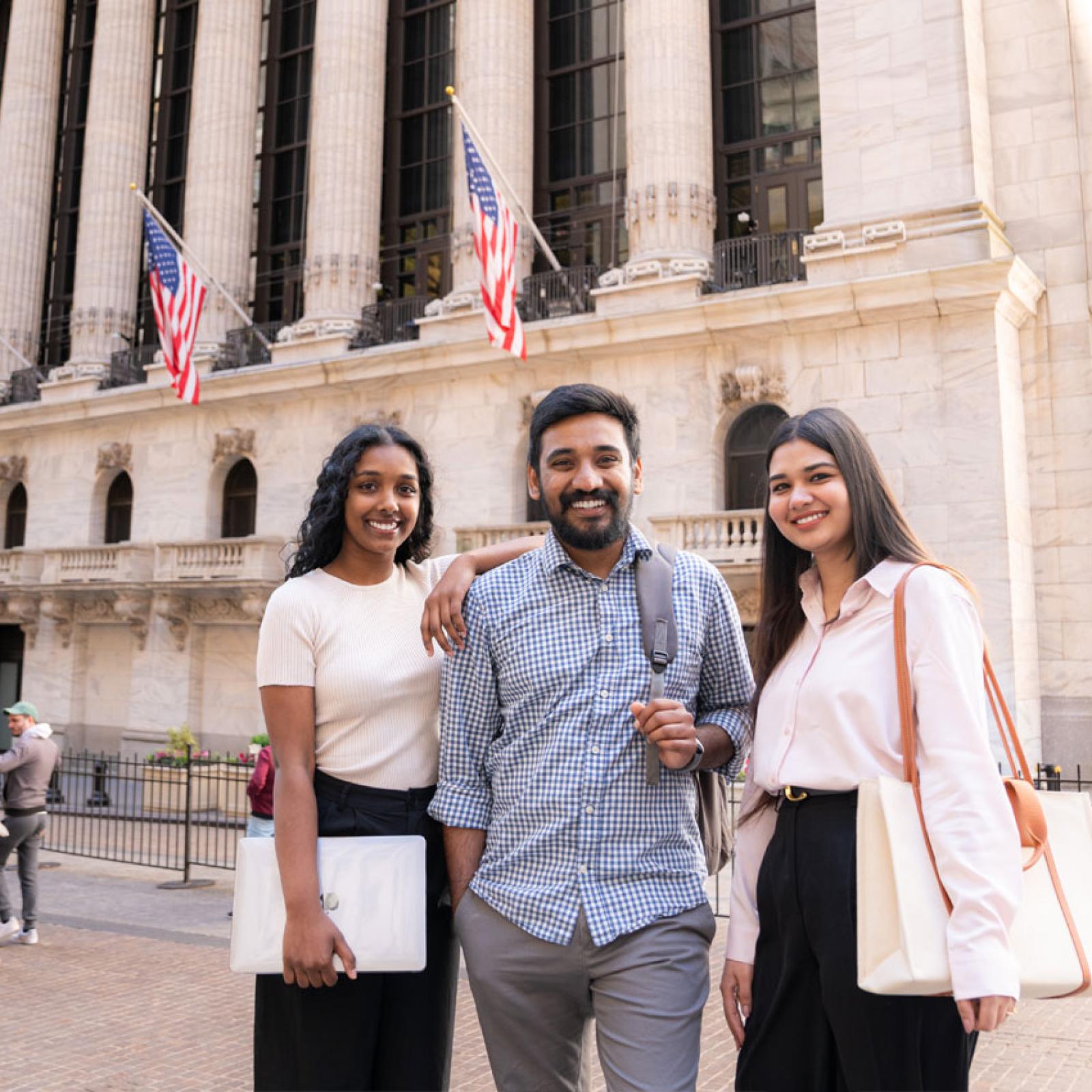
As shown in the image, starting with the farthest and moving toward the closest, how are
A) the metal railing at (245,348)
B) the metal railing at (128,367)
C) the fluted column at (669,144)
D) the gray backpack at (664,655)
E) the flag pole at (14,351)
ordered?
the flag pole at (14,351)
the metal railing at (128,367)
the metal railing at (245,348)
the fluted column at (669,144)
the gray backpack at (664,655)

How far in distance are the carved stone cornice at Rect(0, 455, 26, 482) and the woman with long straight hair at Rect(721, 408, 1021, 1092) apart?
3037 centimetres

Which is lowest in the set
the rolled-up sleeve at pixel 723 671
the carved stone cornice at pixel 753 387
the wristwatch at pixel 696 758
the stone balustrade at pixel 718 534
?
the wristwatch at pixel 696 758

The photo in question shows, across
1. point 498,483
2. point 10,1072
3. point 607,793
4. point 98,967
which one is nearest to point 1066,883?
point 607,793

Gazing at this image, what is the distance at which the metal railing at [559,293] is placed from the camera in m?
21.8

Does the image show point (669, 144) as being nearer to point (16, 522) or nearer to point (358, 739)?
point (358, 739)

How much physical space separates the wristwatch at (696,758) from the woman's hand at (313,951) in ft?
3.28

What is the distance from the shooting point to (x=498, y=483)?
71.7ft

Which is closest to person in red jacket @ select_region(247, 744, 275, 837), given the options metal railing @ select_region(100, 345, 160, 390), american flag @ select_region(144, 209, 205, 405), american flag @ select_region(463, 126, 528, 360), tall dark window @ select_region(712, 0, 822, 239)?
american flag @ select_region(463, 126, 528, 360)

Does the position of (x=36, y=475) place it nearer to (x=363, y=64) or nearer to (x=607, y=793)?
(x=363, y=64)

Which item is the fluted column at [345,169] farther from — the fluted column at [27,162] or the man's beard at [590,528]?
the man's beard at [590,528]

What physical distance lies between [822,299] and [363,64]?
13.4 m

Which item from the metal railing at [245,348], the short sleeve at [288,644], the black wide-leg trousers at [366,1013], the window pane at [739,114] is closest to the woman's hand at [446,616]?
the short sleeve at [288,644]

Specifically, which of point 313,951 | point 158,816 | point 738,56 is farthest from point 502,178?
point 313,951

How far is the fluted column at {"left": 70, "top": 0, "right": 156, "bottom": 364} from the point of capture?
2844cm
